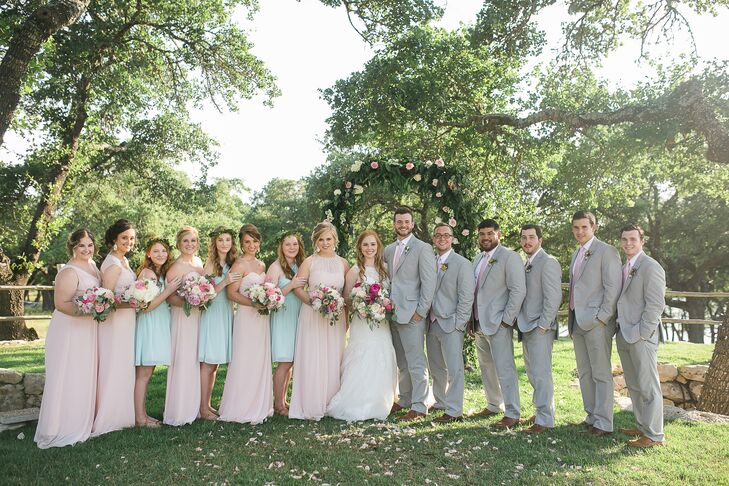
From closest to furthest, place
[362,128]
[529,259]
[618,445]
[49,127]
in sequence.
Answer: [618,445]
[529,259]
[362,128]
[49,127]

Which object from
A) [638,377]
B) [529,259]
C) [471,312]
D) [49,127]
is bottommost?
[638,377]

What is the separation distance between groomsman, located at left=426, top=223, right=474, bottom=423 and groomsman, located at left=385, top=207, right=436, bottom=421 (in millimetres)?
154

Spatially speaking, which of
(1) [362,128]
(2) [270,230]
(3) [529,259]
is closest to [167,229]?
(2) [270,230]

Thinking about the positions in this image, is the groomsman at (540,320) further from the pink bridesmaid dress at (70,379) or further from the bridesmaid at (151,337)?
the pink bridesmaid dress at (70,379)

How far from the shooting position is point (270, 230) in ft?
94.5

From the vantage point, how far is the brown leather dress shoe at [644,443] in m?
6.00

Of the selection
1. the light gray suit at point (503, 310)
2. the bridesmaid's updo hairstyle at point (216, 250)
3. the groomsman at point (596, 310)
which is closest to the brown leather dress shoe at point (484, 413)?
the light gray suit at point (503, 310)

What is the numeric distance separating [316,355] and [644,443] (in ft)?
12.5

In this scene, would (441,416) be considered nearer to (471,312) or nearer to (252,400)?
(471,312)

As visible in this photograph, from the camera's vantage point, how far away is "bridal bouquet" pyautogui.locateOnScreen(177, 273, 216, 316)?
6.63 metres

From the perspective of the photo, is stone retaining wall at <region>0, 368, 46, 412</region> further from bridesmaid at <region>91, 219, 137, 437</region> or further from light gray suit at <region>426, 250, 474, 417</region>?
light gray suit at <region>426, 250, 474, 417</region>

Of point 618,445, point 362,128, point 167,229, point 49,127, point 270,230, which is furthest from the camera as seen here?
point 270,230

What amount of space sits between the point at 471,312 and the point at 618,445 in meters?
2.17

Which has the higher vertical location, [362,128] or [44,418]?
[362,128]
